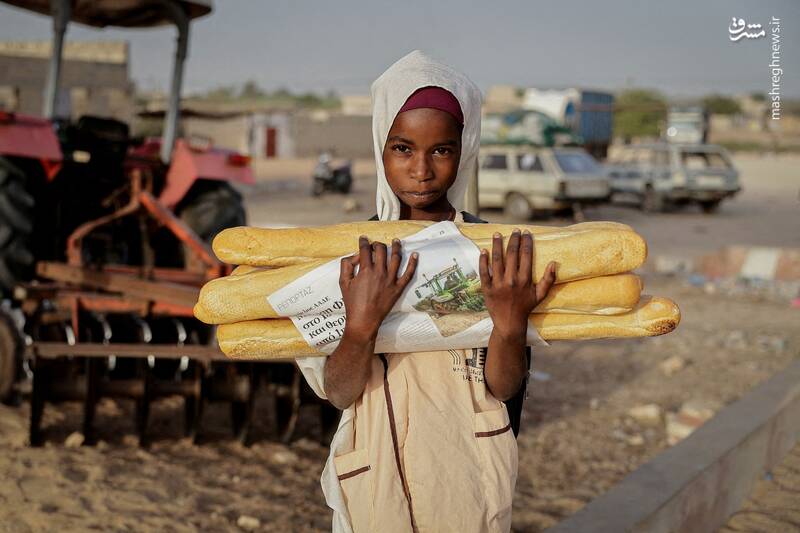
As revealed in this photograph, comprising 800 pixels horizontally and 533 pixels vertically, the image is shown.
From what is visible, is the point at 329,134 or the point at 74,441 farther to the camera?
the point at 329,134

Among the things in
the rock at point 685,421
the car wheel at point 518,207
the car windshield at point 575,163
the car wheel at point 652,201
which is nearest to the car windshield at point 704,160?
the car wheel at point 652,201

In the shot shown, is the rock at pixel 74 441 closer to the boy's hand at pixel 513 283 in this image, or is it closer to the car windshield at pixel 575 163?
the boy's hand at pixel 513 283

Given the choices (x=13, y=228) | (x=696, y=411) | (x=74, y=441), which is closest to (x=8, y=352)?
(x=74, y=441)

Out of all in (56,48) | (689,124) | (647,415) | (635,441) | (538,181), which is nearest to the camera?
(635,441)

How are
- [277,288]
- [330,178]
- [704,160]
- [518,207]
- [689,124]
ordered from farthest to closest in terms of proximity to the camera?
[689,124], [330,178], [704,160], [518,207], [277,288]

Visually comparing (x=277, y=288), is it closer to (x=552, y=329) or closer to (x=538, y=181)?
(x=552, y=329)

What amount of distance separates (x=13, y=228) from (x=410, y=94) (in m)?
4.01

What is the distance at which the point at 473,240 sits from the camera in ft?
5.32

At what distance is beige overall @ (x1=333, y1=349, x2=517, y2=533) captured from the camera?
169 cm

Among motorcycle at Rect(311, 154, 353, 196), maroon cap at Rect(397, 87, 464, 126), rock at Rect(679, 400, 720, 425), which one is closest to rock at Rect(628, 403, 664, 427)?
rock at Rect(679, 400, 720, 425)

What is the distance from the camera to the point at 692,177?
67.2 feet

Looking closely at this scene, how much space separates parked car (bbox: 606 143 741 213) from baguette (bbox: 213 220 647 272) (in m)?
20.0

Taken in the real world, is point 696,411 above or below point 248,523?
above

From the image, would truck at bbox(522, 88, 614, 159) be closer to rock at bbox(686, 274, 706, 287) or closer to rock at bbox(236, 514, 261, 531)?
rock at bbox(686, 274, 706, 287)
